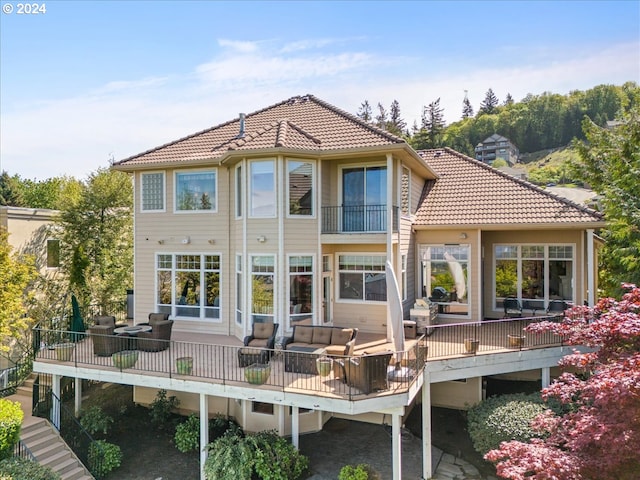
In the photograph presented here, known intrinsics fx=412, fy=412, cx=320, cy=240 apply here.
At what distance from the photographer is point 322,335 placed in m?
12.2

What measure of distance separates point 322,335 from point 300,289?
192 cm

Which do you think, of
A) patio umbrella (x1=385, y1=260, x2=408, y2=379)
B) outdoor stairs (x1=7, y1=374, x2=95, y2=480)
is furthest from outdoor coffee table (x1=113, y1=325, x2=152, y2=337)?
patio umbrella (x1=385, y1=260, x2=408, y2=379)

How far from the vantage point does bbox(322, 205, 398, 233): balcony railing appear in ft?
44.0

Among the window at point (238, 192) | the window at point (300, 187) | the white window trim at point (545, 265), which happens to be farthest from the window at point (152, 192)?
the white window trim at point (545, 265)

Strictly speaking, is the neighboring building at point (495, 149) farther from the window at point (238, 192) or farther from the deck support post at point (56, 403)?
the deck support post at point (56, 403)

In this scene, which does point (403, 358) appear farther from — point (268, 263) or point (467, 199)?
point (467, 199)

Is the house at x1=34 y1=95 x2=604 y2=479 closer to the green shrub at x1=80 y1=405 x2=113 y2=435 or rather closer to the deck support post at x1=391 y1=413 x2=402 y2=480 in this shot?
the deck support post at x1=391 y1=413 x2=402 y2=480

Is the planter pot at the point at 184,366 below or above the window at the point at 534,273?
below

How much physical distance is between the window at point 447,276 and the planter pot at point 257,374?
8.15 metres

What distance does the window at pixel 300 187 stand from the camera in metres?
13.4

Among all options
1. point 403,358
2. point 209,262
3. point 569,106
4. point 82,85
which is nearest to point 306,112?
point 209,262

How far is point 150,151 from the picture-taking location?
53.6 ft

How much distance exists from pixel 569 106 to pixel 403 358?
100586mm

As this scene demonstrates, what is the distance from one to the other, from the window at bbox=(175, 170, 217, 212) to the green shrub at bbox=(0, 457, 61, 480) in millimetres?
8869
